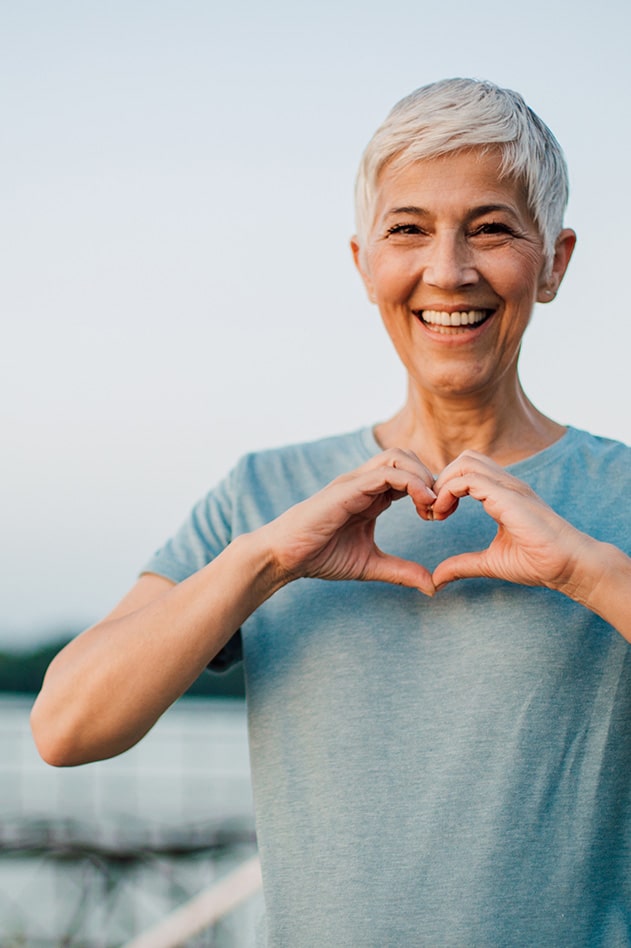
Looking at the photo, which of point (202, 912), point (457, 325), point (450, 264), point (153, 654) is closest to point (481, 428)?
point (457, 325)

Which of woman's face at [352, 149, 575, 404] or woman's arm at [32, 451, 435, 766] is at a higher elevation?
woman's face at [352, 149, 575, 404]

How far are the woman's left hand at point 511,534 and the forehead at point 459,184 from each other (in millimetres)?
375

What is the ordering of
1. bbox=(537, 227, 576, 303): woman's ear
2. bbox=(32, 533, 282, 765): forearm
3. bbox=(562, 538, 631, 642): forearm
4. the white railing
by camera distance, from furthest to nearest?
1. the white railing
2. bbox=(537, 227, 576, 303): woman's ear
3. bbox=(32, 533, 282, 765): forearm
4. bbox=(562, 538, 631, 642): forearm

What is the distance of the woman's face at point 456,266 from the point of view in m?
1.61

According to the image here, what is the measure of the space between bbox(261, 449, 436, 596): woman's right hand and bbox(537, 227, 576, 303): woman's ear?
1.34ft

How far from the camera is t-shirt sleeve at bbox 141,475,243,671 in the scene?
5.85 feet

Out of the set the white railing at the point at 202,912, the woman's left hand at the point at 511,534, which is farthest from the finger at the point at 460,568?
the white railing at the point at 202,912

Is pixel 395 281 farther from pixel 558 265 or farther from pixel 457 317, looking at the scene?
pixel 558 265

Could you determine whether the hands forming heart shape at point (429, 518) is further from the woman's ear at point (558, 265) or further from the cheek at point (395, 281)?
the woman's ear at point (558, 265)

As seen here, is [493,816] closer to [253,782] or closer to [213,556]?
[253,782]

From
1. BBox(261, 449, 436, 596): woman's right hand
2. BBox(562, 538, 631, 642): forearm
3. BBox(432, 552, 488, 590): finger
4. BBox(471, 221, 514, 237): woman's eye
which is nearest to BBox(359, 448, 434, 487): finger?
BBox(261, 449, 436, 596): woman's right hand

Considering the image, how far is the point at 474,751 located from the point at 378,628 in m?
0.24

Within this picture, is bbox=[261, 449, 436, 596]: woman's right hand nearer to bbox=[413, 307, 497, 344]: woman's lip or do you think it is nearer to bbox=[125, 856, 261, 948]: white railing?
bbox=[413, 307, 497, 344]: woman's lip

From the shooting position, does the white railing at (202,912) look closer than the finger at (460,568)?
No
